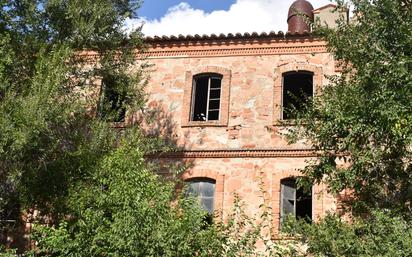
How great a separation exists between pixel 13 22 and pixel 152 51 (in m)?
5.21

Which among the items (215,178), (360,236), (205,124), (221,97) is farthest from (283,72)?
(360,236)

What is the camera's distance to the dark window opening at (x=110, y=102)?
613 inches

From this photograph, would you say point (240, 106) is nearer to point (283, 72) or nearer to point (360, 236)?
point (283, 72)

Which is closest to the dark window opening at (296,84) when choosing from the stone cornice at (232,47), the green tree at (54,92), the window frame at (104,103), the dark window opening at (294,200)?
the stone cornice at (232,47)

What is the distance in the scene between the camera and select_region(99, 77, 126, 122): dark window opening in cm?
1557

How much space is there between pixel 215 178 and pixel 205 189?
18.1 inches

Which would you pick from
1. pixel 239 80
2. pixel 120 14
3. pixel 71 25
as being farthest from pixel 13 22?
pixel 239 80

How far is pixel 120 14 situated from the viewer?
16.5 meters

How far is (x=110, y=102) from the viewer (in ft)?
52.3

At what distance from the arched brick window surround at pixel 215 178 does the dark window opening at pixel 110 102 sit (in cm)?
252

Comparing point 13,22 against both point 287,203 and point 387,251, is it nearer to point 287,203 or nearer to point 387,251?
point 287,203

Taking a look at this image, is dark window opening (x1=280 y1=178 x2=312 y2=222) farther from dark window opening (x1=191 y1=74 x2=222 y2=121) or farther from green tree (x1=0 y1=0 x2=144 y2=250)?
green tree (x1=0 y1=0 x2=144 y2=250)

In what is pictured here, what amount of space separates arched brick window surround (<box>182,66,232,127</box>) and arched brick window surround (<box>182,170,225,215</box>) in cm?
141

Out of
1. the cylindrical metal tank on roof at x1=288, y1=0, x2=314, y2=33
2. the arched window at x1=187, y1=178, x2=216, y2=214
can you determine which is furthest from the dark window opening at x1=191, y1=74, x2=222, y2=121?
the cylindrical metal tank on roof at x1=288, y1=0, x2=314, y2=33
